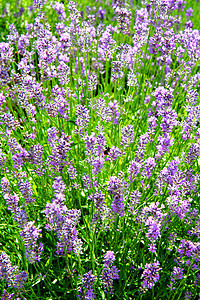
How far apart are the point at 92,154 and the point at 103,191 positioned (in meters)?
0.87

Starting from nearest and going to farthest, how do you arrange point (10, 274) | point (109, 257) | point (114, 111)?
point (109, 257) → point (10, 274) → point (114, 111)

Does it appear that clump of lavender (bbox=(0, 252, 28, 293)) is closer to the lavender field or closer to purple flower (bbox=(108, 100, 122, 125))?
the lavender field

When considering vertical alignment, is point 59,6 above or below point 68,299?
above

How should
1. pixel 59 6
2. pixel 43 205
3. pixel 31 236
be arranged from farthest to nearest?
pixel 59 6 < pixel 43 205 < pixel 31 236

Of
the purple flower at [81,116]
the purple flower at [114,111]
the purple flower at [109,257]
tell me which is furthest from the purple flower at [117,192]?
the purple flower at [114,111]

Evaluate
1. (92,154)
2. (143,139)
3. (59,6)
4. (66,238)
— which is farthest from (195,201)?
(59,6)

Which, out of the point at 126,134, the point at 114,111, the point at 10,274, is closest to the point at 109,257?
the point at 10,274

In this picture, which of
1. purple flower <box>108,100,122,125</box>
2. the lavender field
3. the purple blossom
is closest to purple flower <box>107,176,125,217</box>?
the lavender field

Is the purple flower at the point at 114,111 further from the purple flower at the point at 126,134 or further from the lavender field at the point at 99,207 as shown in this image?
the purple flower at the point at 126,134

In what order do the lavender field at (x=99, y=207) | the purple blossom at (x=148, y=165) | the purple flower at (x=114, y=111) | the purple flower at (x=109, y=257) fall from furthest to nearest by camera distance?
the purple flower at (x=114, y=111) → the purple blossom at (x=148, y=165) → the lavender field at (x=99, y=207) → the purple flower at (x=109, y=257)

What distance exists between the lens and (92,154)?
92.6 inches

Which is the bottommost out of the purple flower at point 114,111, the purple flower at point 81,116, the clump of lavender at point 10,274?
the clump of lavender at point 10,274

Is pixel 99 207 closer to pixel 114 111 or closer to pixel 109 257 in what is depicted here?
pixel 109 257

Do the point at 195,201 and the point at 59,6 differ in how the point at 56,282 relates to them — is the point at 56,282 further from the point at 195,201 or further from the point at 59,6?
the point at 59,6
